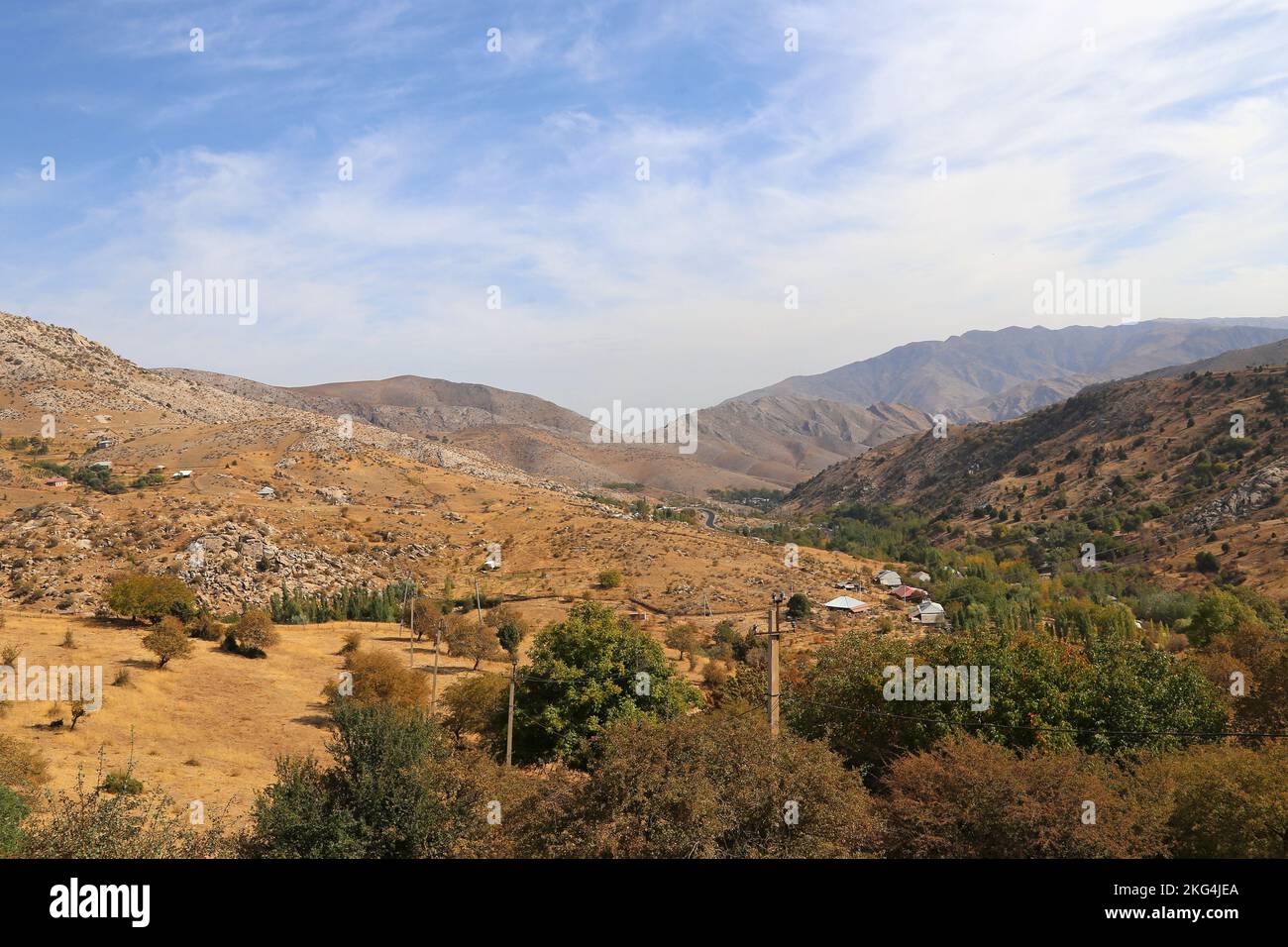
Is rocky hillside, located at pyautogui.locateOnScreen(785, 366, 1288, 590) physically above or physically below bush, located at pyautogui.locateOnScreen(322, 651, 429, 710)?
above

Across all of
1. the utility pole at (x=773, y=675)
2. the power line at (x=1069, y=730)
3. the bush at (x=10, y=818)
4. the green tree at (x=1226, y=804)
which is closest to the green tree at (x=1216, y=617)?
the power line at (x=1069, y=730)

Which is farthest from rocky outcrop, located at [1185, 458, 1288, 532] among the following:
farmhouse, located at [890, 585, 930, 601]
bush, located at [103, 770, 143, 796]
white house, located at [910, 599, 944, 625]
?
bush, located at [103, 770, 143, 796]

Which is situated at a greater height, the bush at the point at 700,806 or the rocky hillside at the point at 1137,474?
the rocky hillside at the point at 1137,474

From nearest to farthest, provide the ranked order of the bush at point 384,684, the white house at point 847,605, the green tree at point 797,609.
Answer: the bush at point 384,684 → the green tree at point 797,609 → the white house at point 847,605

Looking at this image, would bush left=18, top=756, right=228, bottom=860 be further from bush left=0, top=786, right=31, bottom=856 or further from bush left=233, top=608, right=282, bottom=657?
bush left=233, top=608, right=282, bottom=657

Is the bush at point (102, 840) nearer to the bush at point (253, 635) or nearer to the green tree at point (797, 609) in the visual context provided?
the bush at point (253, 635)

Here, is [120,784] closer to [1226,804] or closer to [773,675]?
[773,675]

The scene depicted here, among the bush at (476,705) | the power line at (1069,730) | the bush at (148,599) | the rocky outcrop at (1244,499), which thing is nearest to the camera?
the power line at (1069,730)
